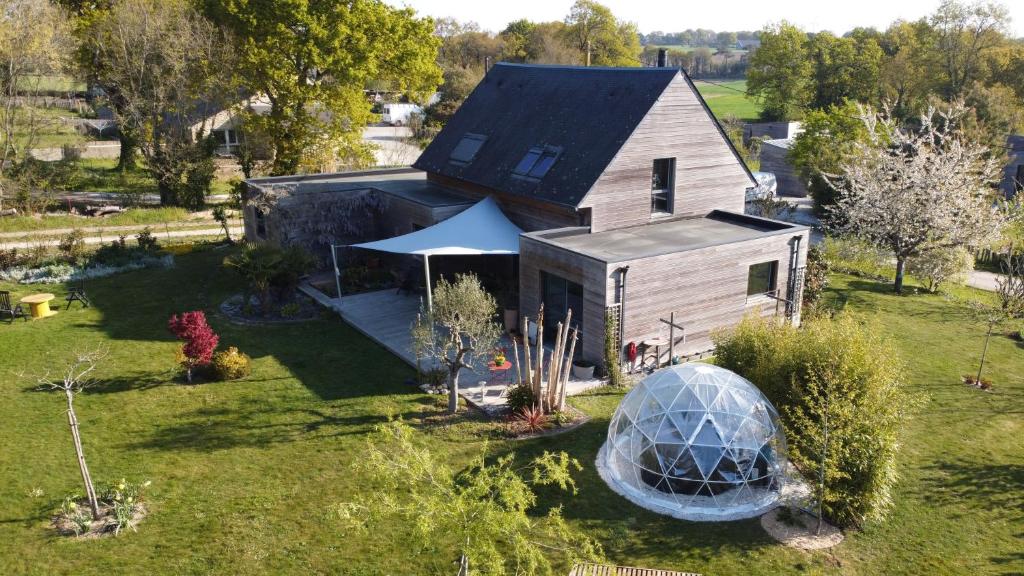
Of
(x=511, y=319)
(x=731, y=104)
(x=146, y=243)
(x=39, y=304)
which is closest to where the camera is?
(x=511, y=319)

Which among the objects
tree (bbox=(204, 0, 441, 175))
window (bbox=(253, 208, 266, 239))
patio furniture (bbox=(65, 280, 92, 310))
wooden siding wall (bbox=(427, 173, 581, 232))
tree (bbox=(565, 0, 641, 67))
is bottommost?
patio furniture (bbox=(65, 280, 92, 310))

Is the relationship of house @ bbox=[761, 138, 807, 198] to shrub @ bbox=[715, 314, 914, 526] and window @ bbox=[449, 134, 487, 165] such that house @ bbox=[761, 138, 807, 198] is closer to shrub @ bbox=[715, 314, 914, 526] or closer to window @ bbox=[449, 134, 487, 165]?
window @ bbox=[449, 134, 487, 165]

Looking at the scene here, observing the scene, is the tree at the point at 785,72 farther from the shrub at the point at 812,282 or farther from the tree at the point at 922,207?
the shrub at the point at 812,282

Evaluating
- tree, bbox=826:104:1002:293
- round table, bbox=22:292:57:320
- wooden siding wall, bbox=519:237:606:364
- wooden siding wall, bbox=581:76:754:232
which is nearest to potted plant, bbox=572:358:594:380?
wooden siding wall, bbox=519:237:606:364

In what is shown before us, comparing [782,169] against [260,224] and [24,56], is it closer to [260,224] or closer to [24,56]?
[260,224]

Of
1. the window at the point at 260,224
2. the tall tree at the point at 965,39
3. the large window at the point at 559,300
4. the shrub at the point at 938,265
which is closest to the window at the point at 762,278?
the large window at the point at 559,300

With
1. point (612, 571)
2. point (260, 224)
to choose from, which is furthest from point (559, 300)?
point (260, 224)

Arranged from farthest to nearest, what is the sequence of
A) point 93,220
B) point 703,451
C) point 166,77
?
point 93,220 < point 166,77 < point 703,451
